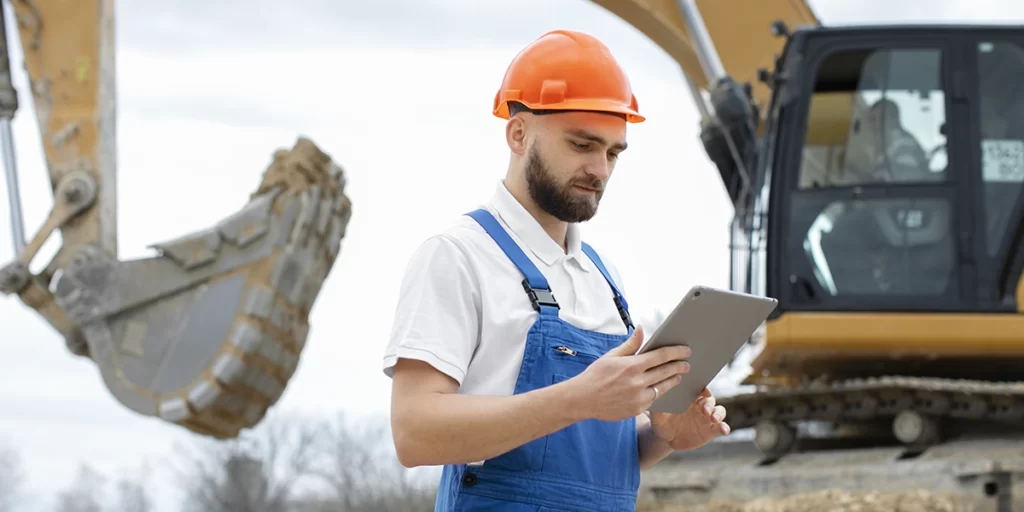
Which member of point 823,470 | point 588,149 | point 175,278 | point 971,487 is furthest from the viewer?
point 175,278

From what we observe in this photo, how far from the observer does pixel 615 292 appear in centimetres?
211

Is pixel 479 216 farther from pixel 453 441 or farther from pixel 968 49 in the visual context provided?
pixel 968 49

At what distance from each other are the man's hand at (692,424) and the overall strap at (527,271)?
278mm

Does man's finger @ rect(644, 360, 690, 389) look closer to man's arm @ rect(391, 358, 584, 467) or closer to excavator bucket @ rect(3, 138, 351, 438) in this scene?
man's arm @ rect(391, 358, 584, 467)

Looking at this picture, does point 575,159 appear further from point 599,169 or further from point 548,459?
point 548,459

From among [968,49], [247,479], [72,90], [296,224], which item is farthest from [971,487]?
[247,479]

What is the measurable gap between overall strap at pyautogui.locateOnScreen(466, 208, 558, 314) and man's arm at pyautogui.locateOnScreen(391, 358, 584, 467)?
0.56ft

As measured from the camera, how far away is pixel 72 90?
8070 mm

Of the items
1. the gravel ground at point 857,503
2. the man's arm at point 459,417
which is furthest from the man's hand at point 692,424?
the gravel ground at point 857,503

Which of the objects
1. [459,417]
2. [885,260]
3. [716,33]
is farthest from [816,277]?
[459,417]

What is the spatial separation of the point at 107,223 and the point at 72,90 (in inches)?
36.7

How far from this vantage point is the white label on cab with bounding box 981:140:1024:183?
20.8 feet

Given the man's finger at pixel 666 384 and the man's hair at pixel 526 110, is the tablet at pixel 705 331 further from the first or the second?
the man's hair at pixel 526 110

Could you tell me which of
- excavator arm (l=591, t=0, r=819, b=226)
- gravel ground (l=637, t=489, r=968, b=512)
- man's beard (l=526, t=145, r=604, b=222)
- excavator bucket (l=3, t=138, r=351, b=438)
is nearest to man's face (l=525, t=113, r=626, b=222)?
man's beard (l=526, t=145, r=604, b=222)
